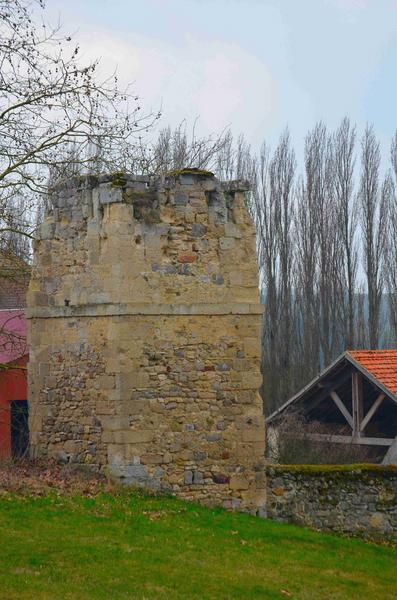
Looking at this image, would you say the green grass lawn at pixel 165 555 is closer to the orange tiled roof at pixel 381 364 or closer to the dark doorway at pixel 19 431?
the orange tiled roof at pixel 381 364

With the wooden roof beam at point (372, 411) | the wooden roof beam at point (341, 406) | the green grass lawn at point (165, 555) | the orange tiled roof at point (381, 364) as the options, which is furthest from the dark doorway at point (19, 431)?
the wooden roof beam at point (372, 411)

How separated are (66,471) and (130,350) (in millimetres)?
1756

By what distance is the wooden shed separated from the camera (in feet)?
59.4

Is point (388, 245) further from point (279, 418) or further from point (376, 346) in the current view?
point (279, 418)

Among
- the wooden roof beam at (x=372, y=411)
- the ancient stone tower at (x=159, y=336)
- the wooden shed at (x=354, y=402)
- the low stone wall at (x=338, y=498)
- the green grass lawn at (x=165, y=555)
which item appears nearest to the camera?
the green grass lawn at (x=165, y=555)

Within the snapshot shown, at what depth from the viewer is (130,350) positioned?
42.2 feet

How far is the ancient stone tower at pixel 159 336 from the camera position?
12859mm

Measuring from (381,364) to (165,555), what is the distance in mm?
8862

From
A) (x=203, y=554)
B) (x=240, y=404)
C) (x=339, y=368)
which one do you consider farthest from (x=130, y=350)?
(x=339, y=368)

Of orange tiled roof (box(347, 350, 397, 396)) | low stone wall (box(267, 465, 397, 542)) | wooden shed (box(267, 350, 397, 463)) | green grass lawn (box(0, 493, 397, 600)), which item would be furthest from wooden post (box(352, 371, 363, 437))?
green grass lawn (box(0, 493, 397, 600))

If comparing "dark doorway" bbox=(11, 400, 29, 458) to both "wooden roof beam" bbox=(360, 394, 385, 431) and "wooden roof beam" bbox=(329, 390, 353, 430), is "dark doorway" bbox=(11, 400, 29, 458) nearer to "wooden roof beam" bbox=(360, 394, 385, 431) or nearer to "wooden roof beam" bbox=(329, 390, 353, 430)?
"wooden roof beam" bbox=(329, 390, 353, 430)

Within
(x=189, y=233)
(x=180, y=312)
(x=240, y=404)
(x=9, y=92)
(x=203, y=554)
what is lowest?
(x=203, y=554)

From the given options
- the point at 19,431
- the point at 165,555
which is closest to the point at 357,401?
the point at 19,431

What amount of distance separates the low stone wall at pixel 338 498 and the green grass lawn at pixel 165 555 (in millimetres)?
802
